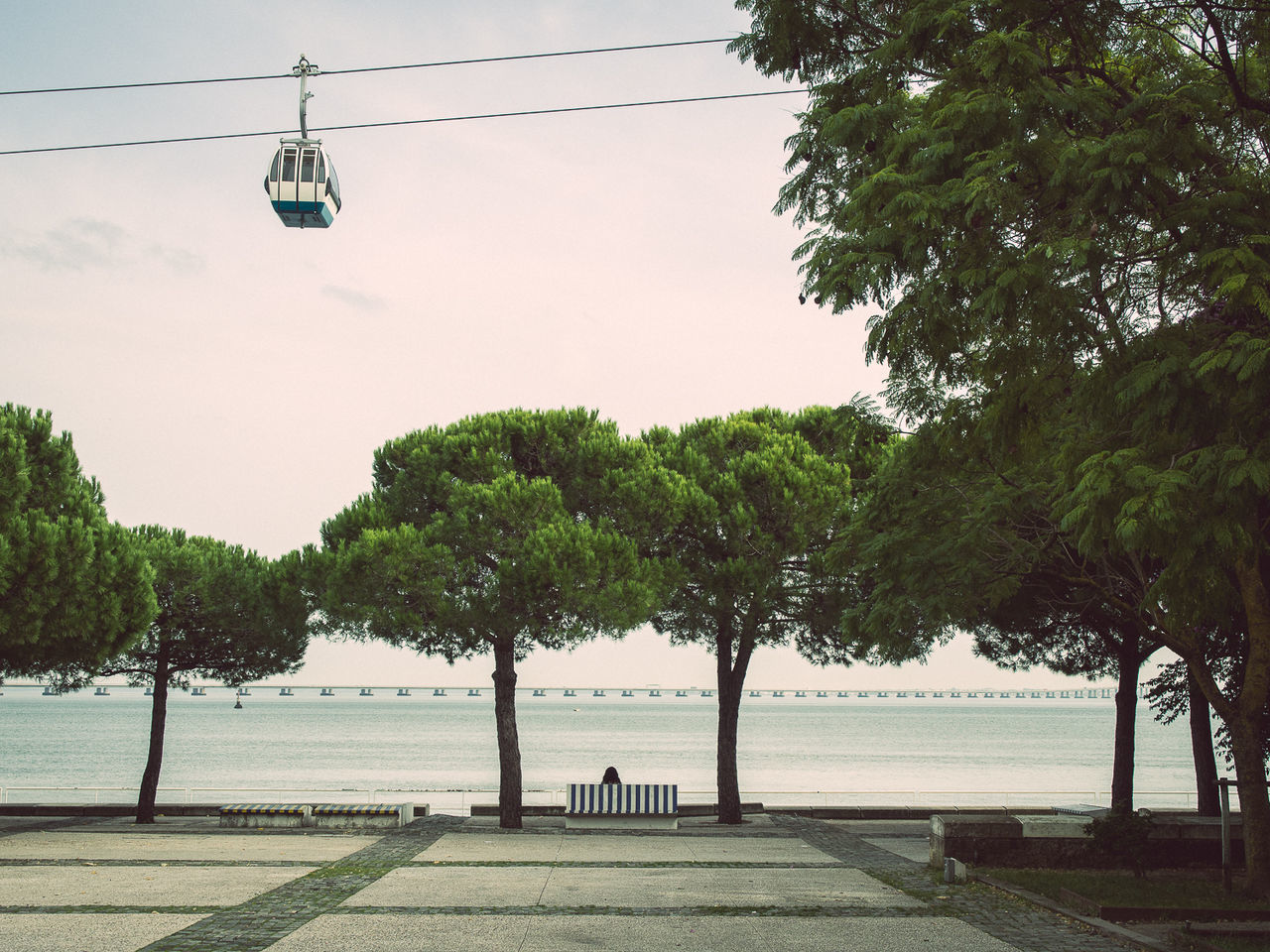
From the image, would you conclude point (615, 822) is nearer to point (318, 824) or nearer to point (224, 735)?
point (318, 824)

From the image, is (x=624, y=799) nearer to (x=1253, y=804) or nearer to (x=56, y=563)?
(x=56, y=563)

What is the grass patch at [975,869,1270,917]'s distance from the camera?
36.7ft

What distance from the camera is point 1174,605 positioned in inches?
340

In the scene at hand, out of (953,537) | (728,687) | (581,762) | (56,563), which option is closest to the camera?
(953,537)

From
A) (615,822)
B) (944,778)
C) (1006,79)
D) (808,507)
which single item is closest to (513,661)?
(615,822)

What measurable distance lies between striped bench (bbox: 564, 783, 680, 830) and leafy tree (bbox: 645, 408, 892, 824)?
8.13 feet

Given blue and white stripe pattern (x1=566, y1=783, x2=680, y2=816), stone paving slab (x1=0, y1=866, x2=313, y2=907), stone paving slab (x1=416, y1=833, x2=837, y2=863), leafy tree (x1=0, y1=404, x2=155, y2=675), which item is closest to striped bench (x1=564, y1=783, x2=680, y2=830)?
blue and white stripe pattern (x1=566, y1=783, x2=680, y2=816)

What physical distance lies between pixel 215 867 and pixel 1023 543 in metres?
11.7

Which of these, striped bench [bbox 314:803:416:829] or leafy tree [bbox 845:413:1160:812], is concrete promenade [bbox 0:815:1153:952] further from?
leafy tree [bbox 845:413:1160:812]

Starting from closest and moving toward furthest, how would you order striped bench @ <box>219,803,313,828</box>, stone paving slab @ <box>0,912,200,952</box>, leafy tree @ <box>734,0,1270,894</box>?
leafy tree @ <box>734,0,1270,894</box> → stone paving slab @ <box>0,912,200,952</box> → striped bench @ <box>219,803,313,828</box>

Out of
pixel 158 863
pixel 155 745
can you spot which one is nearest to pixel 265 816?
pixel 155 745

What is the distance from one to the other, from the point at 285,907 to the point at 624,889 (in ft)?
12.5

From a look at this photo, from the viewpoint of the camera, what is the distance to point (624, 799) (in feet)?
71.8

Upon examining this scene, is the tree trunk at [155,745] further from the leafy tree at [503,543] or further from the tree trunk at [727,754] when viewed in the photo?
the tree trunk at [727,754]
